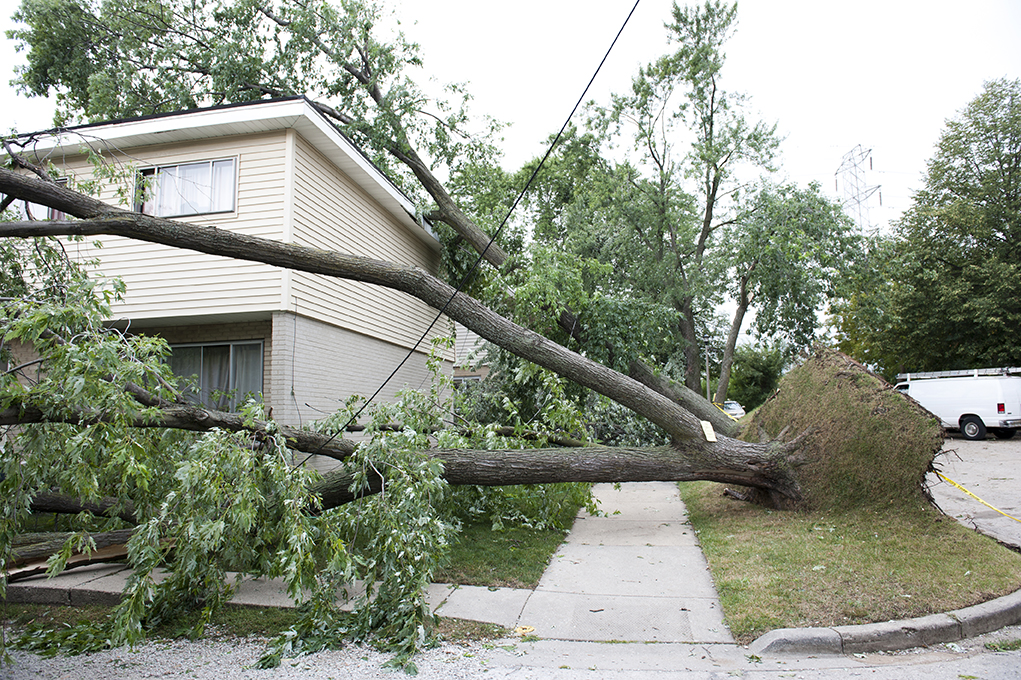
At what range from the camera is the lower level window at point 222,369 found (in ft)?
30.1

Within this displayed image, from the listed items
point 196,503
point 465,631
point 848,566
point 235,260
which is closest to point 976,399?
point 848,566

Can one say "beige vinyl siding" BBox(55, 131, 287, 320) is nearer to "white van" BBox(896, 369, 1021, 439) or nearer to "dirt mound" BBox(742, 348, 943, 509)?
"dirt mound" BBox(742, 348, 943, 509)

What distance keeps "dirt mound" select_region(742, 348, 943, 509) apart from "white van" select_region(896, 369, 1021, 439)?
482 inches

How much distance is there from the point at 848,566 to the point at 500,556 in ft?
10.3

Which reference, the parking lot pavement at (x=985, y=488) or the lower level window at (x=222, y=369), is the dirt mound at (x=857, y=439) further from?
the lower level window at (x=222, y=369)

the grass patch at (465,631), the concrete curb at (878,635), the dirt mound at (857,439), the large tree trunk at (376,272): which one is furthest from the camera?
the dirt mound at (857,439)

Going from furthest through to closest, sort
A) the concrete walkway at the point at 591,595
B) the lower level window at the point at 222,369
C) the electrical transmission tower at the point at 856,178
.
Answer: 1. the electrical transmission tower at the point at 856,178
2. the lower level window at the point at 222,369
3. the concrete walkway at the point at 591,595

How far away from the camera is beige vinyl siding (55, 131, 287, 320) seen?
8.80 meters

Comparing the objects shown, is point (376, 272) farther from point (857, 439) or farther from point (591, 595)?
point (857, 439)

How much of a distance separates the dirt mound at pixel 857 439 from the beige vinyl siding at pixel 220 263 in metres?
7.30

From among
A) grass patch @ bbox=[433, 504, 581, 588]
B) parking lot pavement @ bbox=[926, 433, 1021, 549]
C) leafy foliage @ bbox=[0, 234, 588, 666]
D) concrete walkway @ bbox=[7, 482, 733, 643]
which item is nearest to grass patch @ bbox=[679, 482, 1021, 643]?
concrete walkway @ bbox=[7, 482, 733, 643]

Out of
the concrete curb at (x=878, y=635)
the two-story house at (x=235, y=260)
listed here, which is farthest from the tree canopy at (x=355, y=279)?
the concrete curb at (x=878, y=635)

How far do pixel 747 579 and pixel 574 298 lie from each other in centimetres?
688

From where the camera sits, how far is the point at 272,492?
479 cm
